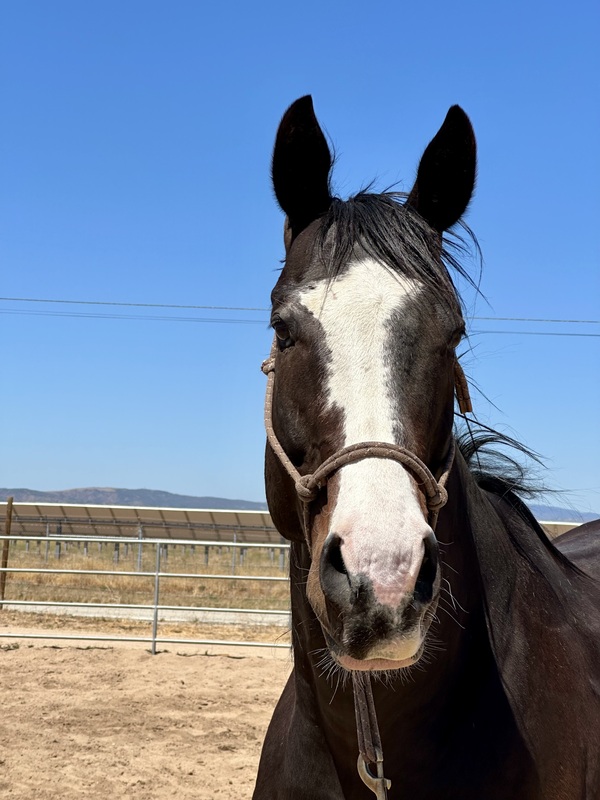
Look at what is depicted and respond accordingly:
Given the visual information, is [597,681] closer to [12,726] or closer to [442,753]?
[442,753]

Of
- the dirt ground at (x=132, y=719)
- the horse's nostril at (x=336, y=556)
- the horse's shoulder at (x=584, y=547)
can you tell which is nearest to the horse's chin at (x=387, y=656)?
the horse's nostril at (x=336, y=556)

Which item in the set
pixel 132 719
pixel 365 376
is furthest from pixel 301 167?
pixel 132 719

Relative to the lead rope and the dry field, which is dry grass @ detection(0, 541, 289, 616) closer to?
the dry field

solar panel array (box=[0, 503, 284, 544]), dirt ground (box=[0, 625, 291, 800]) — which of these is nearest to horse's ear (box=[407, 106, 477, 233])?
dirt ground (box=[0, 625, 291, 800])

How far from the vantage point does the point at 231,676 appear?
27.6 ft

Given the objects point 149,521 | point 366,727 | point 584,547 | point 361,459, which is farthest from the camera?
point 149,521

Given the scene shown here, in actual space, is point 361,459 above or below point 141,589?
above

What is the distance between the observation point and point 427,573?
149cm

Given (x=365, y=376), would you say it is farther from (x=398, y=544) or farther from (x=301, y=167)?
(x=301, y=167)

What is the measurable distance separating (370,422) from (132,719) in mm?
6004

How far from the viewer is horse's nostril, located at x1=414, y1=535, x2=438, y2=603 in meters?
1.47

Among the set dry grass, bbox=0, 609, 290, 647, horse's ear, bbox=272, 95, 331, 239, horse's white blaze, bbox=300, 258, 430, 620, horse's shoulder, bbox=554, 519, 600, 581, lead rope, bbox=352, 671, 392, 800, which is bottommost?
dry grass, bbox=0, 609, 290, 647

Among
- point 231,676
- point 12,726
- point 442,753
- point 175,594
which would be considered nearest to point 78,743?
point 12,726

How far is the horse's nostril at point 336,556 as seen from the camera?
4.91ft
